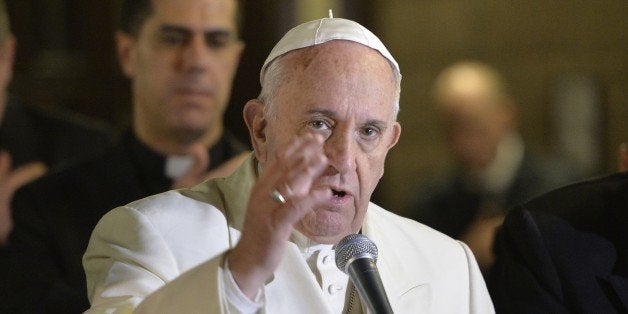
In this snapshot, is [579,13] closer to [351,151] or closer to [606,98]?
[606,98]

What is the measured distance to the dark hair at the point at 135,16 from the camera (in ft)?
13.9

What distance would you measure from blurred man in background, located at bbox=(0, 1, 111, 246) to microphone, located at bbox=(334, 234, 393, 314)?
1.88m

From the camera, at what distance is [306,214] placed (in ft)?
9.63

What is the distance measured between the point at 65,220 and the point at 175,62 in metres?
0.65

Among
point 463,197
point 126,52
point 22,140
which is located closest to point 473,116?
point 463,197

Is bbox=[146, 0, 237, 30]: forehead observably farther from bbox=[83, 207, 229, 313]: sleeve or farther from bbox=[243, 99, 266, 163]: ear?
bbox=[83, 207, 229, 313]: sleeve

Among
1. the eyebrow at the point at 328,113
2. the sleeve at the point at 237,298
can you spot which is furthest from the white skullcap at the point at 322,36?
the sleeve at the point at 237,298

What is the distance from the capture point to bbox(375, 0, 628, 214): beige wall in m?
5.61

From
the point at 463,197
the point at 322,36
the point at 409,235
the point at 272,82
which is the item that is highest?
the point at 322,36

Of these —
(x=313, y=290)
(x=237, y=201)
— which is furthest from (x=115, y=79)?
(x=313, y=290)

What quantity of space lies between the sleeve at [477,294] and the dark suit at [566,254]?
0.08 meters

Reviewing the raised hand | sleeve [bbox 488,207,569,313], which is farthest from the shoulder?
the raised hand

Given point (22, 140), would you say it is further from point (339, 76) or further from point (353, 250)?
point (353, 250)

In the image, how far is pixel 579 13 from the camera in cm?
584
